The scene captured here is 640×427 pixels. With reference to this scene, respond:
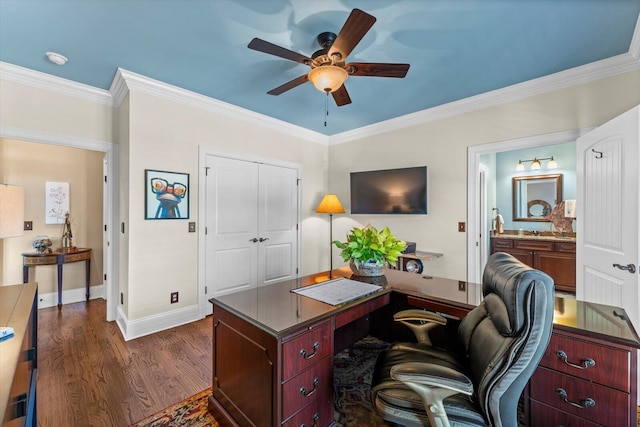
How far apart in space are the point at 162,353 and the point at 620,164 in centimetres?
384

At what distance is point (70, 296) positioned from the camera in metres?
3.69

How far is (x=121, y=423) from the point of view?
5.39ft

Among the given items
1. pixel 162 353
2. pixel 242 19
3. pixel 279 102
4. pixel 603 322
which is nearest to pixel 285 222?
pixel 279 102

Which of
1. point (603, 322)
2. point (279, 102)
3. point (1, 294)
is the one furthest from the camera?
point (279, 102)

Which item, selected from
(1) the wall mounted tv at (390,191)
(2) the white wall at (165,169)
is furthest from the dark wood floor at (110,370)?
(1) the wall mounted tv at (390,191)

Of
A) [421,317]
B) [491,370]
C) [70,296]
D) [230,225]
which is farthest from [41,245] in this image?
[491,370]

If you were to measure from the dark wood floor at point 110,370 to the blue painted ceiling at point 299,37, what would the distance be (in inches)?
98.4

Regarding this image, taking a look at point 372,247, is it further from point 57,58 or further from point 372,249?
point 57,58

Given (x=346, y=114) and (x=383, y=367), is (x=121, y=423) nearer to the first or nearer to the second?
(x=383, y=367)

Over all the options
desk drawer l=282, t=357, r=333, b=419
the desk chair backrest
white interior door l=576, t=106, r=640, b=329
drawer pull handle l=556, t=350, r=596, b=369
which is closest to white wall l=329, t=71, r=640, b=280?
white interior door l=576, t=106, r=640, b=329

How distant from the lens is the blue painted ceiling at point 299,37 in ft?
5.87

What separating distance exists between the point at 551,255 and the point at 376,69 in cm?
411

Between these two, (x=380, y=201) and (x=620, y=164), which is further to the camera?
(x=380, y=201)

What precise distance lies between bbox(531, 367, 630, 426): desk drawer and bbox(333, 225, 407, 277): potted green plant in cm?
96
